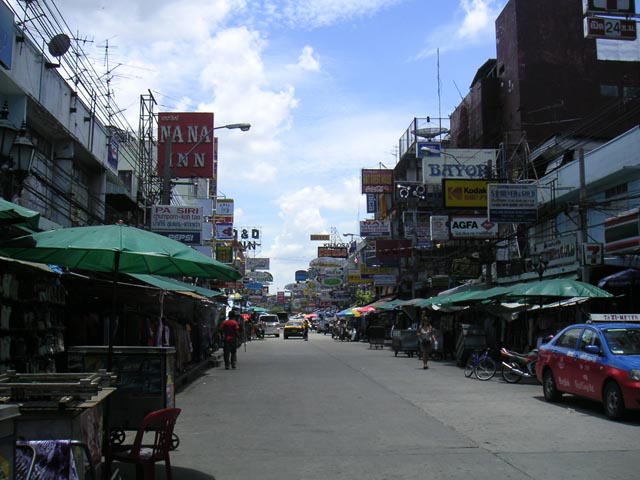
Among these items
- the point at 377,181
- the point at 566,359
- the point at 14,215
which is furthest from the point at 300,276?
the point at 14,215

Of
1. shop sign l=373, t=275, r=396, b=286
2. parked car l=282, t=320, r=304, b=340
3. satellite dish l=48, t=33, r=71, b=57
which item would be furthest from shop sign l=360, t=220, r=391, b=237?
satellite dish l=48, t=33, r=71, b=57

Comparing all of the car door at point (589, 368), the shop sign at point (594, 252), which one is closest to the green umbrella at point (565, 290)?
the shop sign at point (594, 252)

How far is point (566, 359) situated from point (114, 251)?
9.23m

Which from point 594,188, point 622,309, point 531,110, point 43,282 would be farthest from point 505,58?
point 43,282

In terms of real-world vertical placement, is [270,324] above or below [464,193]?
below

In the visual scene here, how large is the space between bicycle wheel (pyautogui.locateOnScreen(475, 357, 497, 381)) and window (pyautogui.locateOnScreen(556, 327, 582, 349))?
5510mm

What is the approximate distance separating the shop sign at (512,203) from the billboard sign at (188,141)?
11131 millimetres

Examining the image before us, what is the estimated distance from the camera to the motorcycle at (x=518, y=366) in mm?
16688

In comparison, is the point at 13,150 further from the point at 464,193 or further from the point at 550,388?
the point at 464,193

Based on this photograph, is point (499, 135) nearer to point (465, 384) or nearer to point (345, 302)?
point (465, 384)

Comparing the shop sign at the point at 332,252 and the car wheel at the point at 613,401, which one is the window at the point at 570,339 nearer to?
the car wheel at the point at 613,401

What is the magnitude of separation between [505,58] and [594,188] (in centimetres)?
1852

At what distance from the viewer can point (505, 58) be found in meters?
38.5

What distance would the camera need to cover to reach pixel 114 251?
631 cm
